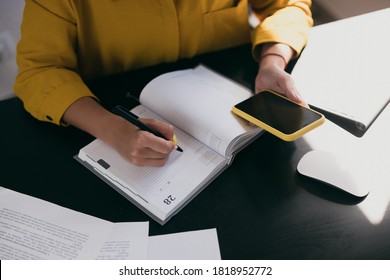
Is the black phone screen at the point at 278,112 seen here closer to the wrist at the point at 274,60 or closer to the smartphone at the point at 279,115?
the smartphone at the point at 279,115

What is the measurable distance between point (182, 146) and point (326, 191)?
261 millimetres

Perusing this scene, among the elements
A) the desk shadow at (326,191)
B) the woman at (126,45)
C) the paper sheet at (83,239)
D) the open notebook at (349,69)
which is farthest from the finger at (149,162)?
the open notebook at (349,69)

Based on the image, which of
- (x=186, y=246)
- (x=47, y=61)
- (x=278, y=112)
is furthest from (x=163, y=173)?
(x=47, y=61)

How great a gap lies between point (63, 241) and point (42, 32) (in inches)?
16.2

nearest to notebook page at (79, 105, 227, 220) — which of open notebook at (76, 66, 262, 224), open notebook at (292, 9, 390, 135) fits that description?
open notebook at (76, 66, 262, 224)

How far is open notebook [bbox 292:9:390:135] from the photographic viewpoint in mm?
717

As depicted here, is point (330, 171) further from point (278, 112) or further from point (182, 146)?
point (182, 146)

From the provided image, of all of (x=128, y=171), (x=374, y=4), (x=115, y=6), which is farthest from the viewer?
(x=374, y=4)

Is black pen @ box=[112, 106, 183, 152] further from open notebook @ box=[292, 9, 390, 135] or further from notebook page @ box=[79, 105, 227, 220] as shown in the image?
open notebook @ box=[292, 9, 390, 135]

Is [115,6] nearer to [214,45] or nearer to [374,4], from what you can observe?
[214,45]

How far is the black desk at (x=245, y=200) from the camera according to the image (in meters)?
0.53

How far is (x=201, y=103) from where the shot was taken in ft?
2.31
